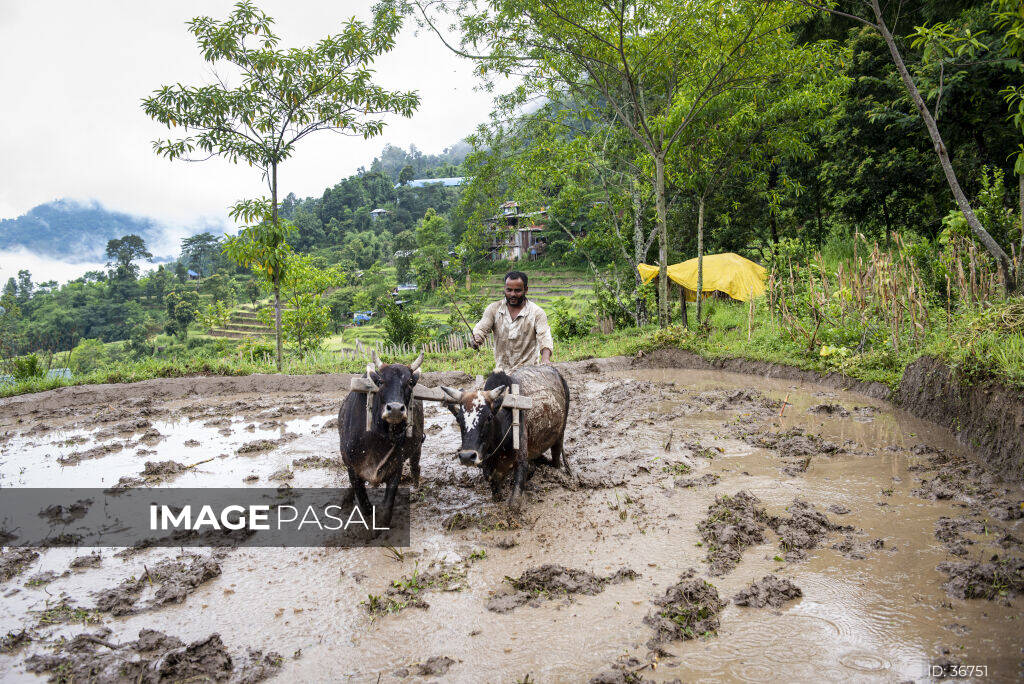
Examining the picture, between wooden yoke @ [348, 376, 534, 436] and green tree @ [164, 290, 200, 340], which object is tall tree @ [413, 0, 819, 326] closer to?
wooden yoke @ [348, 376, 534, 436]

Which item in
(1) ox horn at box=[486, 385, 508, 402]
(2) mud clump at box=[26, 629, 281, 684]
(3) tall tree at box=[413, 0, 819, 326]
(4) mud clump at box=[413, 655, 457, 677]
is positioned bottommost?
(4) mud clump at box=[413, 655, 457, 677]

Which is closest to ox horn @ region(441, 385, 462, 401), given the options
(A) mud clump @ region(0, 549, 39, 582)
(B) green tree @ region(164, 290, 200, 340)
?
(A) mud clump @ region(0, 549, 39, 582)

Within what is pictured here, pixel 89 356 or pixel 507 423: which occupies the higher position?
pixel 507 423

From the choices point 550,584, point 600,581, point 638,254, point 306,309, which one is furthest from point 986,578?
point 638,254

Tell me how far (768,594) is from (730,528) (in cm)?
102

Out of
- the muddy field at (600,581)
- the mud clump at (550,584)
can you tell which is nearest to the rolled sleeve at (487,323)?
the muddy field at (600,581)

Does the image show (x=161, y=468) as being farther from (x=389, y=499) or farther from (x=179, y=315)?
(x=179, y=315)

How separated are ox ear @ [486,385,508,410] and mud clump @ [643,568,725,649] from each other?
210cm

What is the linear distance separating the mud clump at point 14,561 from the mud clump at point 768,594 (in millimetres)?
5527

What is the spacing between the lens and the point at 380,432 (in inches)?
212

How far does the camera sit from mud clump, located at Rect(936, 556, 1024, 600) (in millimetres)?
3873

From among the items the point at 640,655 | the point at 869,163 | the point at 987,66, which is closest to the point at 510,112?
the point at 869,163

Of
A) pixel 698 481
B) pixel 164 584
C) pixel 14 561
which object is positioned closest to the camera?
pixel 164 584

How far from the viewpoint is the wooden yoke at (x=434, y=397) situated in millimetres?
5191
